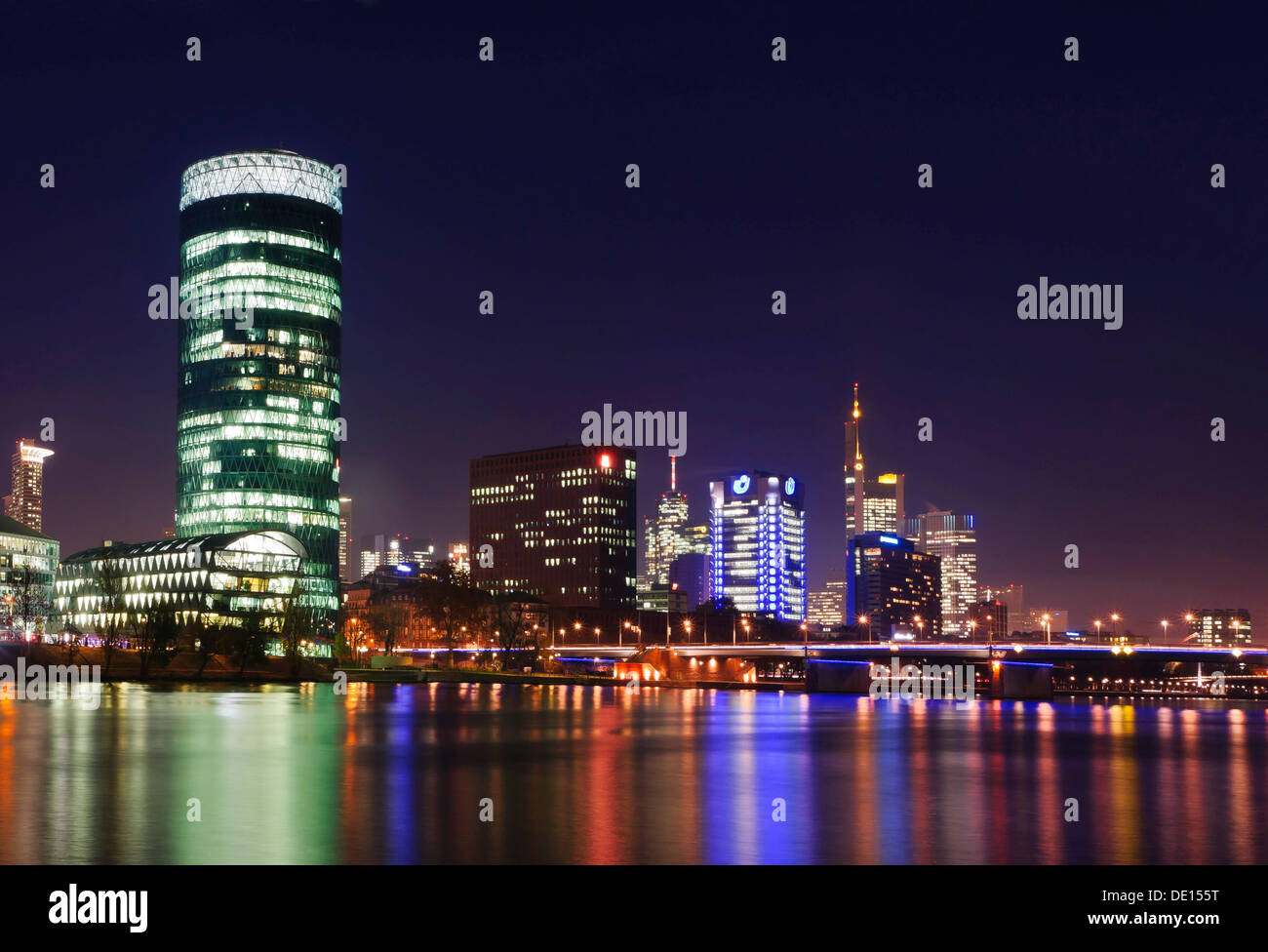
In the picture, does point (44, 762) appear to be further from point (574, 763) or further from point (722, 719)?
point (722, 719)

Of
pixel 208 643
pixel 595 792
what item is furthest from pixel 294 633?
pixel 595 792

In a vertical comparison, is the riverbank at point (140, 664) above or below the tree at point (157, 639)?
below

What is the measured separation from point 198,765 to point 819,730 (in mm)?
44385

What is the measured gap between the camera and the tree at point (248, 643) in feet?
508

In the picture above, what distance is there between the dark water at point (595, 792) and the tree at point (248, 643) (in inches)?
2974

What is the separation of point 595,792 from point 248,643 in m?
123

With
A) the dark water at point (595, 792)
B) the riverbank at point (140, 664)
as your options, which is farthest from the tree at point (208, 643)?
the dark water at point (595, 792)

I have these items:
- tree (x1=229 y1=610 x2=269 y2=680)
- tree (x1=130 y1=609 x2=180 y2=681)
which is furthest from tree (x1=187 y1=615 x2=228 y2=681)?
tree (x1=130 y1=609 x2=180 y2=681)

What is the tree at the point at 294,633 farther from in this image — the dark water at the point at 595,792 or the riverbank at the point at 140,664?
the dark water at the point at 595,792

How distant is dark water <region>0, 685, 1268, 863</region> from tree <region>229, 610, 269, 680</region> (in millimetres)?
75529

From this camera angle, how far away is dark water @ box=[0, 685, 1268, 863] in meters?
30.6

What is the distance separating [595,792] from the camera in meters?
41.2
